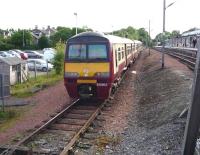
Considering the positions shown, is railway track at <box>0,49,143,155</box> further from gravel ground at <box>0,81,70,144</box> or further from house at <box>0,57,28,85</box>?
house at <box>0,57,28,85</box>

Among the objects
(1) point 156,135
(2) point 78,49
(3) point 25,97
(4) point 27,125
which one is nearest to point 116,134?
(1) point 156,135

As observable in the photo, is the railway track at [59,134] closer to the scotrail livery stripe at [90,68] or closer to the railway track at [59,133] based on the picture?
the railway track at [59,133]

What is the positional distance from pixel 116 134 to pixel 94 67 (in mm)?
4242

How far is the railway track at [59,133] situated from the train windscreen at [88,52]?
1839mm

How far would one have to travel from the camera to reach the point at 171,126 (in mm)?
10508

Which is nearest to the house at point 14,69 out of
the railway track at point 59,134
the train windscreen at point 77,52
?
the train windscreen at point 77,52

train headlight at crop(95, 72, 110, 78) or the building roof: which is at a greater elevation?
the building roof

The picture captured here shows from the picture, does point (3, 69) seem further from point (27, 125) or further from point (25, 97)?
point (27, 125)

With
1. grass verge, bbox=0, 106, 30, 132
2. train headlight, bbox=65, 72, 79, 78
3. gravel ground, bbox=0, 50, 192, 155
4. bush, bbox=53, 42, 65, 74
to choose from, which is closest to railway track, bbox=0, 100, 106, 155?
gravel ground, bbox=0, 50, 192, 155

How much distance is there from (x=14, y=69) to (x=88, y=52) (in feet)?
35.5

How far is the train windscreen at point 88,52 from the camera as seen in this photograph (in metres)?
14.9

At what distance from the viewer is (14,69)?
24.7m

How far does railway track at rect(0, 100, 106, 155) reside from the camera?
30.1 ft

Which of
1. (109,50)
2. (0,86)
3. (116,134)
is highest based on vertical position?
(109,50)
